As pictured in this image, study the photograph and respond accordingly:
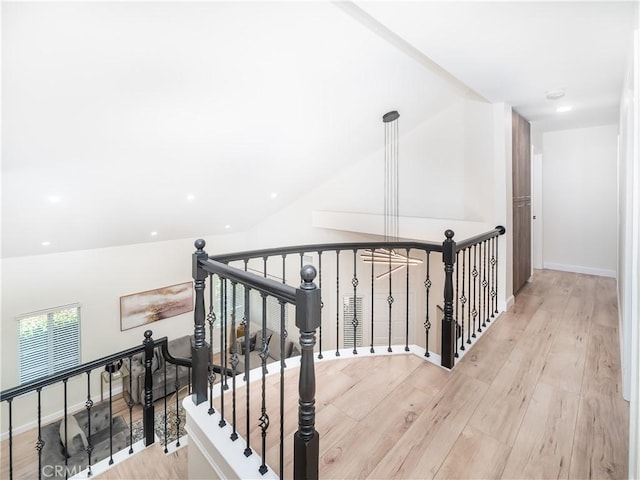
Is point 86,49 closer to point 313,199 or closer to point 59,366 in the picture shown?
point 313,199

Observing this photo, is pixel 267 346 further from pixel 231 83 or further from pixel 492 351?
pixel 231 83

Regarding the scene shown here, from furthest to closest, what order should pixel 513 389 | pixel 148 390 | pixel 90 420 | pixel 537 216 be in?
pixel 537 216 < pixel 90 420 < pixel 148 390 < pixel 513 389

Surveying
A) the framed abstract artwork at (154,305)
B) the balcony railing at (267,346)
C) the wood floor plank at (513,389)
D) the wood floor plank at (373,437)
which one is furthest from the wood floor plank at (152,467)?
the framed abstract artwork at (154,305)

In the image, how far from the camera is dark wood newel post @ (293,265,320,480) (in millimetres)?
1312

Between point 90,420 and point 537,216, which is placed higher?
point 537,216

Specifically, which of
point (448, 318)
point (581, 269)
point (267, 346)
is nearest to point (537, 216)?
point (581, 269)

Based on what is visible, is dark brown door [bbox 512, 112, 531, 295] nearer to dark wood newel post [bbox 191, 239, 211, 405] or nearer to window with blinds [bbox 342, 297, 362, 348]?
window with blinds [bbox 342, 297, 362, 348]

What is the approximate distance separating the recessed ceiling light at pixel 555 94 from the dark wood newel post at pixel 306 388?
3.55 m

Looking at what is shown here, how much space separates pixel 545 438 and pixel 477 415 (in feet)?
1.07

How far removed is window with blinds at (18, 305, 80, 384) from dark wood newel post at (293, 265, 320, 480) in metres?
6.33

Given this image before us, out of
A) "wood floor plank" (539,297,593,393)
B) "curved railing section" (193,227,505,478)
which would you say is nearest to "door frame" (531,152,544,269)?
Answer: "wood floor plank" (539,297,593,393)

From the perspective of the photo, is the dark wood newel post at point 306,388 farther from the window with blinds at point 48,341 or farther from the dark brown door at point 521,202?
the window with blinds at point 48,341

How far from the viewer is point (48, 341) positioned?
19.7 ft

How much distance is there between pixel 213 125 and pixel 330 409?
2959 millimetres
